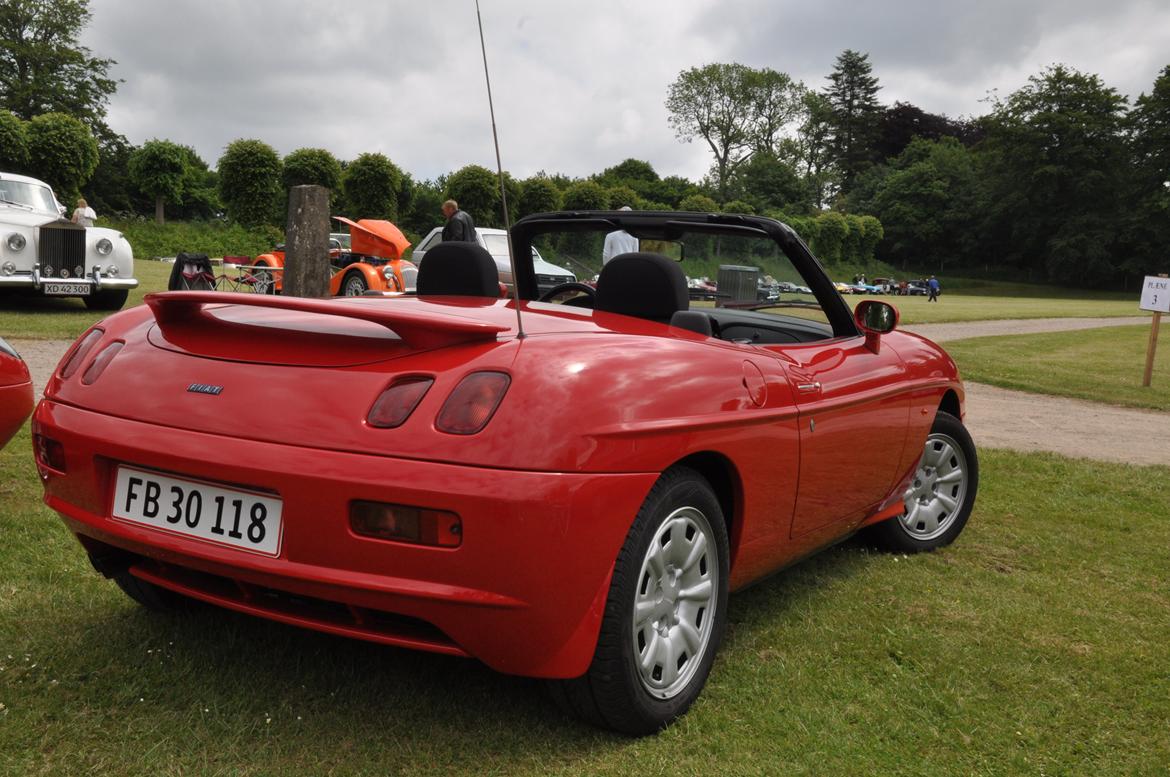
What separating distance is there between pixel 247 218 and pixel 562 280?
140ft

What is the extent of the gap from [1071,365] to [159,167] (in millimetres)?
47745

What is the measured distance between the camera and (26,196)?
1402 cm

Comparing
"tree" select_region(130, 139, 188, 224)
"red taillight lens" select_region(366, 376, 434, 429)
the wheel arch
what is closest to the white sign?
the wheel arch

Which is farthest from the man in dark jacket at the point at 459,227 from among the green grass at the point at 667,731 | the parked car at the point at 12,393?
the green grass at the point at 667,731

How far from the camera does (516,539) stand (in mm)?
2162

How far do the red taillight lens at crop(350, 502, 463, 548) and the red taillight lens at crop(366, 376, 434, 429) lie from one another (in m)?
0.19

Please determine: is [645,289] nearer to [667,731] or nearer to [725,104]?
[667,731]

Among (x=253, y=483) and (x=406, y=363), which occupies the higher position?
(x=406, y=363)

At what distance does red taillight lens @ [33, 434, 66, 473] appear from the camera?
2.60 metres

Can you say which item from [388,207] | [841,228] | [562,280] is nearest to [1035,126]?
[841,228]

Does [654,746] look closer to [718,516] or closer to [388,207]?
[718,516]

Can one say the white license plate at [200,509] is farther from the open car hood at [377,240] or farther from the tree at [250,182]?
the tree at [250,182]

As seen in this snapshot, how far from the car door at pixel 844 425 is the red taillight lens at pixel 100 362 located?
6.42ft

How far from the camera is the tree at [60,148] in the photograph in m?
39.2
